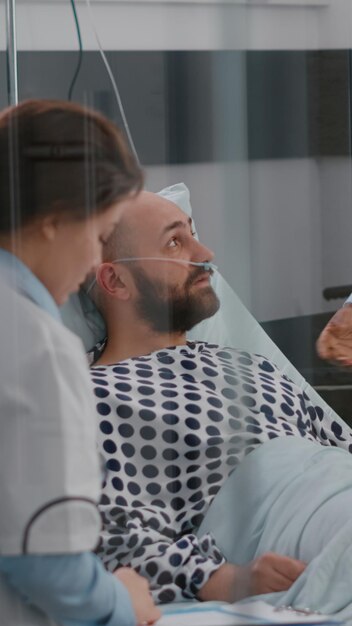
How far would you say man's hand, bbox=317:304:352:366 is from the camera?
1.77m

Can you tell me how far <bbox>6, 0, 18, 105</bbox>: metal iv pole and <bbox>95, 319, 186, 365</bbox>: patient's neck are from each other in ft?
1.05

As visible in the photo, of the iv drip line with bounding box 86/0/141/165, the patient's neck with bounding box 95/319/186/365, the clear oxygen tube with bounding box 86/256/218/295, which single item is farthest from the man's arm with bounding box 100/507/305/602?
the iv drip line with bounding box 86/0/141/165

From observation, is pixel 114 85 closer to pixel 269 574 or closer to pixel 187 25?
pixel 187 25

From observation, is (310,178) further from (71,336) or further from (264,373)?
(71,336)

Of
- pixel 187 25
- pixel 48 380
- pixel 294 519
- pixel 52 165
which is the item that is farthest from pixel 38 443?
pixel 187 25

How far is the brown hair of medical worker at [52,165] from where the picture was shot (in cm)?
135

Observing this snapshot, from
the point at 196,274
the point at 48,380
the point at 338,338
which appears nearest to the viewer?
the point at 48,380

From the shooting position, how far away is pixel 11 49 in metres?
1.41

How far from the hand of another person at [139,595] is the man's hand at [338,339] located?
51cm

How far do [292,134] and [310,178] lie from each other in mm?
77

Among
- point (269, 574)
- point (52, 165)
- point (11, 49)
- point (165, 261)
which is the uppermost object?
point (11, 49)

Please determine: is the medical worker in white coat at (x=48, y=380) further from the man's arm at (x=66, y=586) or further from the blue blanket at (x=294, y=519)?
the blue blanket at (x=294, y=519)

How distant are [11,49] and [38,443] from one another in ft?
1.60

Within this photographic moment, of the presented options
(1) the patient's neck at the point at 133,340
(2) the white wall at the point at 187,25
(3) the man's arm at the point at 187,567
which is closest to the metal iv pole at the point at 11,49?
(2) the white wall at the point at 187,25
